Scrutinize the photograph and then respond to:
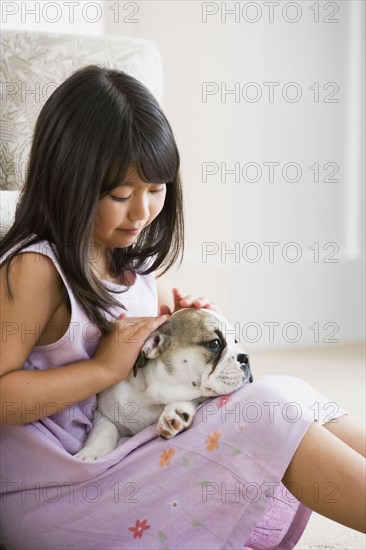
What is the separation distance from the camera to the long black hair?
1.04 meters

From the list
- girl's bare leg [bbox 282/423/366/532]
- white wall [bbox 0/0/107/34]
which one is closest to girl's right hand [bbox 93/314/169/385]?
girl's bare leg [bbox 282/423/366/532]

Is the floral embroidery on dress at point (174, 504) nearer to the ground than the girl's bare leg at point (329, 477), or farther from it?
nearer to the ground

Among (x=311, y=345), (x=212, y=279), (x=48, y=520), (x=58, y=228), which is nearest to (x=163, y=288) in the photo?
(x=58, y=228)

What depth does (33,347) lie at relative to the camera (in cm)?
106

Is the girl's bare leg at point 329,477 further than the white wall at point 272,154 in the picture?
No

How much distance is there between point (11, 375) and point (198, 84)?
1.97 metres

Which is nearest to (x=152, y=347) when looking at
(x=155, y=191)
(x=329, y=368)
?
(x=155, y=191)

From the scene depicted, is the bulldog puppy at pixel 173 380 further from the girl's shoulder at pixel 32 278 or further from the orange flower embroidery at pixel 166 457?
the girl's shoulder at pixel 32 278

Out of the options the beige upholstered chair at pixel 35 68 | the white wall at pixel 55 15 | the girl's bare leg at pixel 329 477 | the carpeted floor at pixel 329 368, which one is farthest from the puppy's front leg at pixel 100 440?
the white wall at pixel 55 15

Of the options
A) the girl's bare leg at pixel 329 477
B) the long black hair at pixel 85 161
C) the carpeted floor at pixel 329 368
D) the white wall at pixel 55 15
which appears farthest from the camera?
the white wall at pixel 55 15

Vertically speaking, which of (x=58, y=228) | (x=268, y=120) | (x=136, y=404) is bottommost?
(x=136, y=404)

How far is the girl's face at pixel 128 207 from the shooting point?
1058 mm

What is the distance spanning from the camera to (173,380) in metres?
1.03

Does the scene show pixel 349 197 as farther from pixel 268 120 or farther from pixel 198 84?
pixel 198 84
